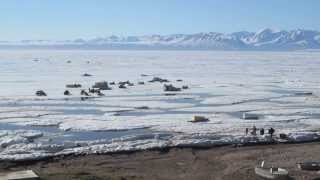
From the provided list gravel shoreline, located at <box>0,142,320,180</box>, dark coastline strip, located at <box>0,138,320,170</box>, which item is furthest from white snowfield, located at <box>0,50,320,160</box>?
gravel shoreline, located at <box>0,142,320,180</box>

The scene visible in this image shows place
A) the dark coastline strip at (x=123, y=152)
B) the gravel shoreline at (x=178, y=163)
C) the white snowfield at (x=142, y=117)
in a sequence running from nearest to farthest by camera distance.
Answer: the gravel shoreline at (x=178, y=163), the dark coastline strip at (x=123, y=152), the white snowfield at (x=142, y=117)

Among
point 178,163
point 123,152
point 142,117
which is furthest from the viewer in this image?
point 142,117

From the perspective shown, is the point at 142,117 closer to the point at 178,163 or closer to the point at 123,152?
the point at 123,152

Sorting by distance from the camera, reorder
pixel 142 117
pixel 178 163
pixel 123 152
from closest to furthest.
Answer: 1. pixel 178 163
2. pixel 123 152
3. pixel 142 117

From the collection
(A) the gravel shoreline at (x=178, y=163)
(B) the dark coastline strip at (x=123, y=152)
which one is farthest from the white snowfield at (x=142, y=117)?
(A) the gravel shoreline at (x=178, y=163)

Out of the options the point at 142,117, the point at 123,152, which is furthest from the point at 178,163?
the point at 142,117

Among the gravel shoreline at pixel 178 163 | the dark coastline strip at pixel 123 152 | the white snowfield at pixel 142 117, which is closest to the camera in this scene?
the gravel shoreline at pixel 178 163

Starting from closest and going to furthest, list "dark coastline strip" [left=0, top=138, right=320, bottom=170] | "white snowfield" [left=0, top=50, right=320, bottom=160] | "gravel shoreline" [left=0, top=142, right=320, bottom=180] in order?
"gravel shoreline" [left=0, top=142, right=320, bottom=180]
"dark coastline strip" [left=0, top=138, right=320, bottom=170]
"white snowfield" [left=0, top=50, right=320, bottom=160]

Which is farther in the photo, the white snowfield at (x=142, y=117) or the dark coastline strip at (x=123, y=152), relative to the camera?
the white snowfield at (x=142, y=117)

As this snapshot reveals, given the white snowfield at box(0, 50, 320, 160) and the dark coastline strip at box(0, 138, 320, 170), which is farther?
the white snowfield at box(0, 50, 320, 160)

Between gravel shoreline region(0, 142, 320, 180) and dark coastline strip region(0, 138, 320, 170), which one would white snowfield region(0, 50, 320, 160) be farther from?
gravel shoreline region(0, 142, 320, 180)

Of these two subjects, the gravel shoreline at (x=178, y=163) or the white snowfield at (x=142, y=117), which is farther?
the white snowfield at (x=142, y=117)

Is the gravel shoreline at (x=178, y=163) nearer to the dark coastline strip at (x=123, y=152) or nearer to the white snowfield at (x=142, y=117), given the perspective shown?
the dark coastline strip at (x=123, y=152)

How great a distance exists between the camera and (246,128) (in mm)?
25781
